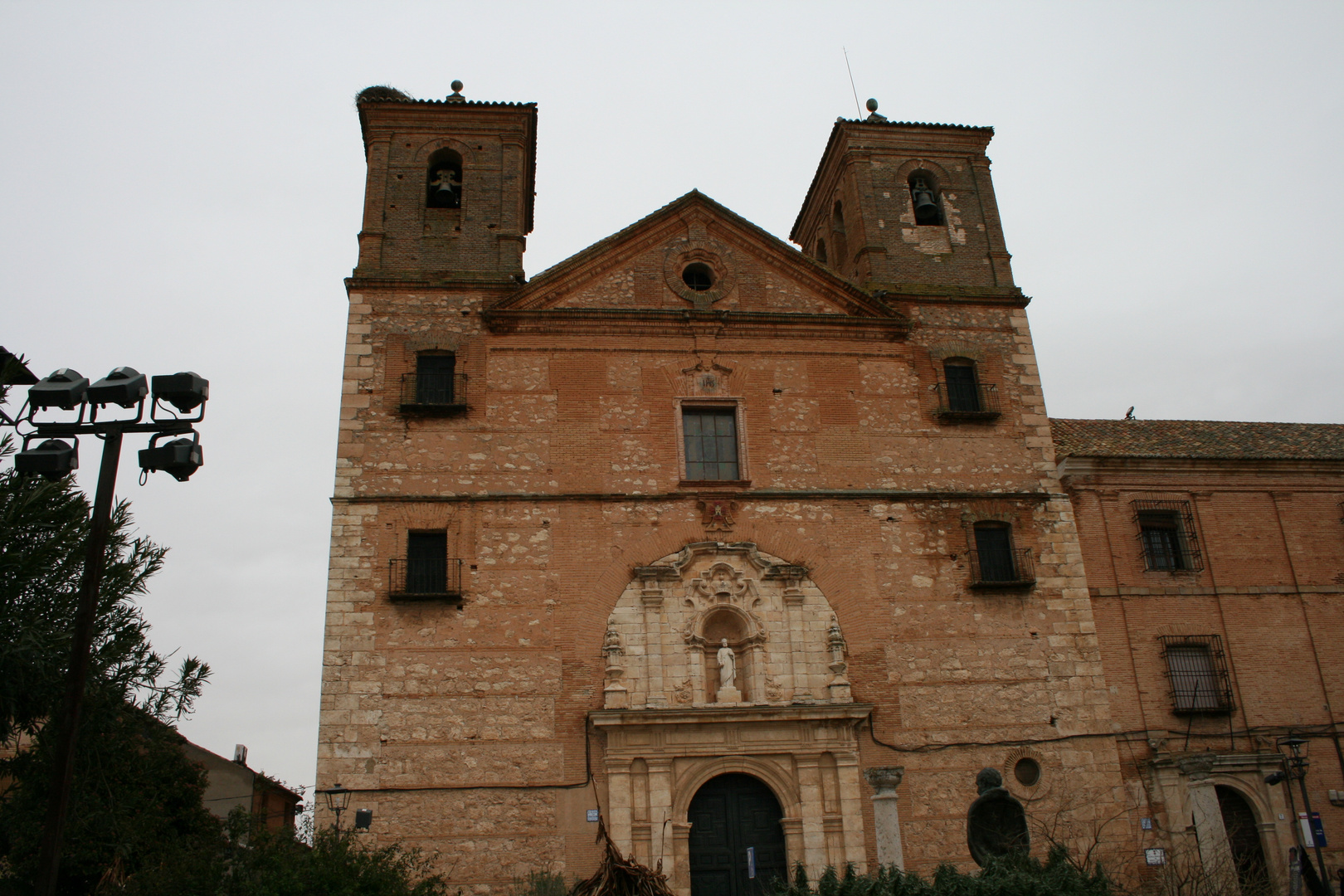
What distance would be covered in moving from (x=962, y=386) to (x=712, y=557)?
5772 millimetres

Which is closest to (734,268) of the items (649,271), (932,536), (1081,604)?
(649,271)

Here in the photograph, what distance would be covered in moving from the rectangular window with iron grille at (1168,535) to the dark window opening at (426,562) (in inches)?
469

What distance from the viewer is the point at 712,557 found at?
56.4 feet

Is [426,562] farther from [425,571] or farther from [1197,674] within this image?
[1197,674]

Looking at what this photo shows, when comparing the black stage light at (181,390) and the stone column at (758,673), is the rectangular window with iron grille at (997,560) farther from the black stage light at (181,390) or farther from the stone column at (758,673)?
the black stage light at (181,390)

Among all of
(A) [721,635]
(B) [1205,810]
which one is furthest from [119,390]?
(B) [1205,810]

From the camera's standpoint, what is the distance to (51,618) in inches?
533

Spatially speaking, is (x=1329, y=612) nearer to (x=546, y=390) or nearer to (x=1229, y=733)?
(x=1229, y=733)

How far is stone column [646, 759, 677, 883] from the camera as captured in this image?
15258 mm

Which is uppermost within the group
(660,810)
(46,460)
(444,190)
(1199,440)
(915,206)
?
(915,206)

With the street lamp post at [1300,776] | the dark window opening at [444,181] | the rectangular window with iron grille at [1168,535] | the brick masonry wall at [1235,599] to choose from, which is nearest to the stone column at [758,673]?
the brick masonry wall at [1235,599]

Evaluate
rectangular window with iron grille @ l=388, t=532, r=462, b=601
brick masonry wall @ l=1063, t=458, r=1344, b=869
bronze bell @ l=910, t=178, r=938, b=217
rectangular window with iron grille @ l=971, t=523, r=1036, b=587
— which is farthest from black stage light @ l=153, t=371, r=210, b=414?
bronze bell @ l=910, t=178, r=938, b=217

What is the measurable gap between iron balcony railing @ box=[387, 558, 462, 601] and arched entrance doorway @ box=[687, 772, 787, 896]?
4.82m

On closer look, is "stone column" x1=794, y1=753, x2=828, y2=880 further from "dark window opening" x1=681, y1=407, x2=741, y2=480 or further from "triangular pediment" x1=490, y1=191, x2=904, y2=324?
"triangular pediment" x1=490, y1=191, x2=904, y2=324
